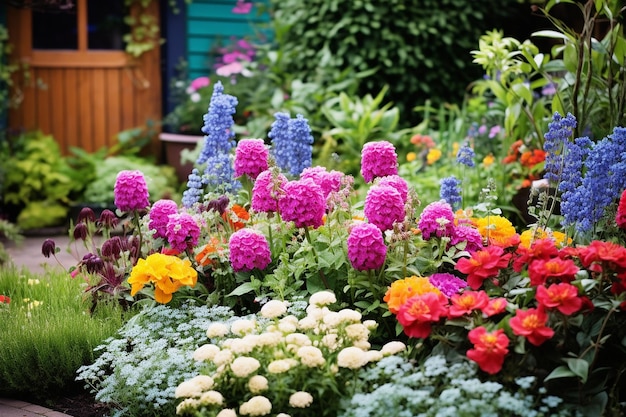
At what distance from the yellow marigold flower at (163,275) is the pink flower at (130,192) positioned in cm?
41

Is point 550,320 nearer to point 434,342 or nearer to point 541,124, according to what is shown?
point 434,342

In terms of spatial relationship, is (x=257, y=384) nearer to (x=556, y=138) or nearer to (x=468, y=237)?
(x=468, y=237)

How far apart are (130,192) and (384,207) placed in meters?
1.22

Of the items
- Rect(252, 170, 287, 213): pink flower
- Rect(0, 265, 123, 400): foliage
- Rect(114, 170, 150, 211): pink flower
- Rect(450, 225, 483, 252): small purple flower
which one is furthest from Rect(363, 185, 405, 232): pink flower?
Rect(0, 265, 123, 400): foliage

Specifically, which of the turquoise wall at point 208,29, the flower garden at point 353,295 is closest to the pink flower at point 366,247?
the flower garden at point 353,295

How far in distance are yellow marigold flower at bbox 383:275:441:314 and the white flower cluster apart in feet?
0.38

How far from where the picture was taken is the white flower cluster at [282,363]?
276 centimetres

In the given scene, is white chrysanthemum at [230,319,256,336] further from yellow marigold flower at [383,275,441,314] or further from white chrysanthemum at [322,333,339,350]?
yellow marigold flower at [383,275,441,314]

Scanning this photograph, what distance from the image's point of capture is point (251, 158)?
3918 mm

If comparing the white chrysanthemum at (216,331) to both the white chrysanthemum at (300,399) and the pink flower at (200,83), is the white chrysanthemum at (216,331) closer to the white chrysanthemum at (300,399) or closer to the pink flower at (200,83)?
the white chrysanthemum at (300,399)

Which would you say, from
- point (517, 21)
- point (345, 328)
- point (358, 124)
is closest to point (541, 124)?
point (358, 124)

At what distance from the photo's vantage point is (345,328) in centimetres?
298

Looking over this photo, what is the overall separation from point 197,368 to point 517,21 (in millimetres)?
6652

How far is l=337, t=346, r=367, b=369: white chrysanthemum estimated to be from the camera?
109 inches
